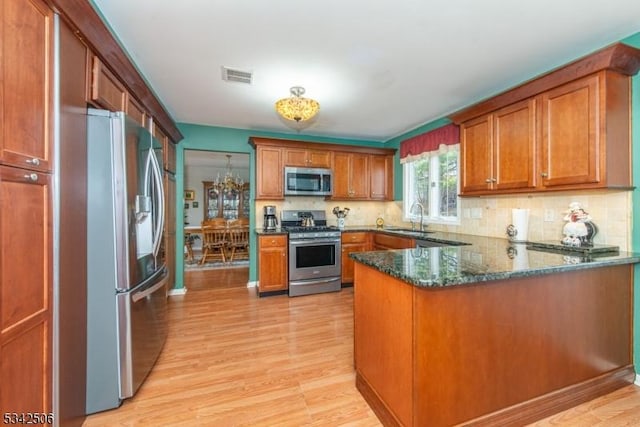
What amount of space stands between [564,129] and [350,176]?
2815 mm

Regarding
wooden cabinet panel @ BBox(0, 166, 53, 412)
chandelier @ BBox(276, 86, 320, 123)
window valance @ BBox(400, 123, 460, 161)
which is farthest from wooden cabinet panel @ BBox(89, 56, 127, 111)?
window valance @ BBox(400, 123, 460, 161)

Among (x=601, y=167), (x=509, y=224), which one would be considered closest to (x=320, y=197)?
(x=509, y=224)

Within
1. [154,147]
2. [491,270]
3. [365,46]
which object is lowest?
[491,270]

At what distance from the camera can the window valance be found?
3.41m

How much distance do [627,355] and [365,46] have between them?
2.87 meters

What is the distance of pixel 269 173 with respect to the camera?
409cm

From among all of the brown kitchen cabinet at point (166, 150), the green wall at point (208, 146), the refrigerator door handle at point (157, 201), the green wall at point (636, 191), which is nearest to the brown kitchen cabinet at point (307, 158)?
the green wall at point (208, 146)

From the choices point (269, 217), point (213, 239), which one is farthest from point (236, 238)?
point (269, 217)

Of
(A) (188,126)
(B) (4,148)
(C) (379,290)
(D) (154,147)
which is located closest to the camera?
(B) (4,148)

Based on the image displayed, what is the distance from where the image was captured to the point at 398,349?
1.42 metres

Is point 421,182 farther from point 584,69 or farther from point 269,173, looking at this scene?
point 584,69

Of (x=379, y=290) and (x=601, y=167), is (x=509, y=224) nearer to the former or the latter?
(x=601, y=167)

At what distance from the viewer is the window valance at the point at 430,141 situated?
11.2ft

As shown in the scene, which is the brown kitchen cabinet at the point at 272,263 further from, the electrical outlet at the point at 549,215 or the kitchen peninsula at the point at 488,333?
the electrical outlet at the point at 549,215
